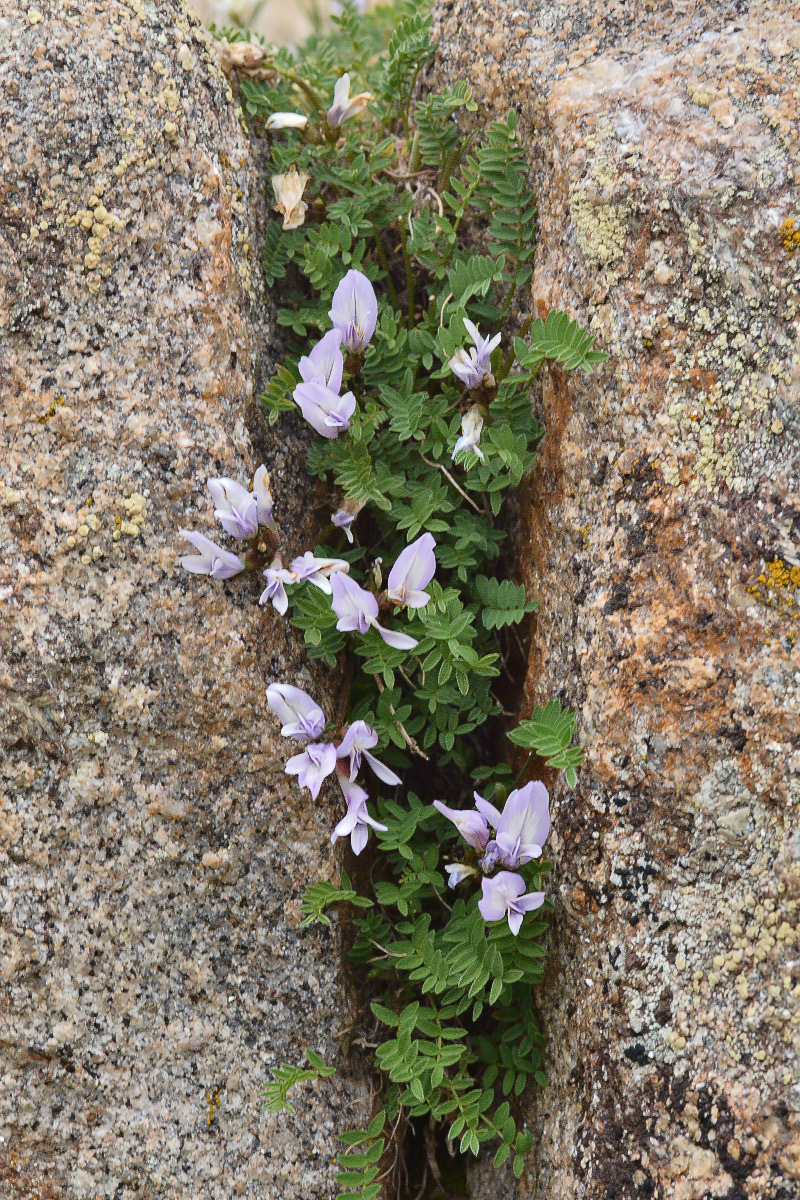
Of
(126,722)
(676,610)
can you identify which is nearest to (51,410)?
(126,722)

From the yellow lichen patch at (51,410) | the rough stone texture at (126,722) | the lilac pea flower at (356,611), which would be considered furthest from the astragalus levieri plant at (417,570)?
the yellow lichen patch at (51,410)

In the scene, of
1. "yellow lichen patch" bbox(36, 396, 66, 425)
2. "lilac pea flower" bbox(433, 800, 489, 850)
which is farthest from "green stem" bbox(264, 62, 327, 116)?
"lilac pea flower" bbox(433, 800, 489, 850)

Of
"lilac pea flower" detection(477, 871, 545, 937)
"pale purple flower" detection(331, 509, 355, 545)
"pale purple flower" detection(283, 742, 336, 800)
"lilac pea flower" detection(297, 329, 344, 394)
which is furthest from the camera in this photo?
"pale purple flower" detection(331, 509, 355, 545)

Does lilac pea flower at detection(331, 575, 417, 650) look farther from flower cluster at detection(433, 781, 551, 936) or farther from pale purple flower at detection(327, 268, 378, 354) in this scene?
pale purple flower at detection(327, 268, 378, 354)

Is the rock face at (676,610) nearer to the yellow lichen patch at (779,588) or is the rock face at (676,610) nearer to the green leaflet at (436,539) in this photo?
the yellow lichen patch at (779,588)

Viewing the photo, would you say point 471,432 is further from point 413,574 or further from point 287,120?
point 287,120

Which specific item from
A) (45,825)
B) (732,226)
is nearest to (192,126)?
(732,226)
